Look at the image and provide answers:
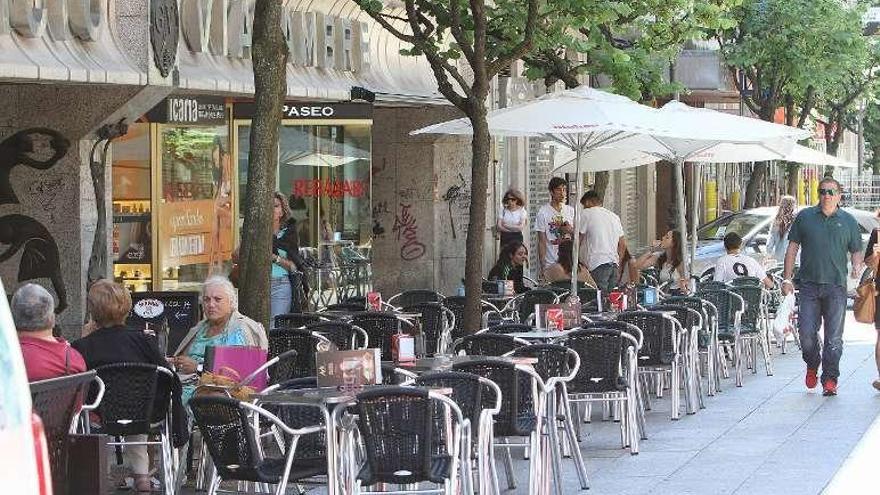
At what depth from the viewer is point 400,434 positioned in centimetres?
904

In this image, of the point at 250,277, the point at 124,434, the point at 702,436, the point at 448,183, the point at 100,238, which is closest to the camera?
the point at 124,434

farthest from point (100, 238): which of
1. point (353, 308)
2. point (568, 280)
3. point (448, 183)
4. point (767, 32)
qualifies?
point (767, 32)

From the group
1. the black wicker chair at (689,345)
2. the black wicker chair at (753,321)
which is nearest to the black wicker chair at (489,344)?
the black wicker chair at (689,345)

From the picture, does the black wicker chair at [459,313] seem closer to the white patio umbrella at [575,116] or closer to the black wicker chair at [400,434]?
the white patio umbrella at [575,116]

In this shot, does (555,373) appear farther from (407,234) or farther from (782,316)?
(407,234)

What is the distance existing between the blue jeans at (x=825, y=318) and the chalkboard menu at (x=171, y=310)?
5.37m

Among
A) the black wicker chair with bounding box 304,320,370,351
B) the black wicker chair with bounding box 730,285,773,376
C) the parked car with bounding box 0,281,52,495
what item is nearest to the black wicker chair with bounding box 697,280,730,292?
the black wicker chair with bounding box 730,285,773,376

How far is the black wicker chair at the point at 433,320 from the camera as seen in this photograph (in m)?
16.6

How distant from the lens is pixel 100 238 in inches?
627

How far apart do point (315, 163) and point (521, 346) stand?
11.4m

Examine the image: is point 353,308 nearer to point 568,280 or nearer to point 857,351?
point 568,280

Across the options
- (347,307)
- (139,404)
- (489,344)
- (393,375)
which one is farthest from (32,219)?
(393,375)

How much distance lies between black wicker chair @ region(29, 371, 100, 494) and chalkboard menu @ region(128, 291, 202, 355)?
6.76 m

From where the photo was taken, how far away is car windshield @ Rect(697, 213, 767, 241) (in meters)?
29.7
